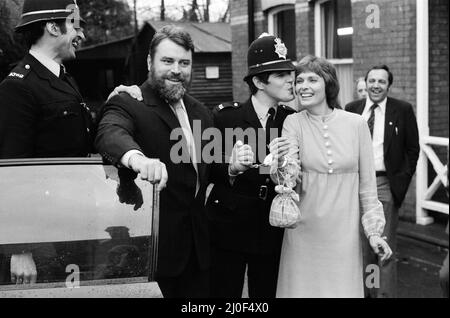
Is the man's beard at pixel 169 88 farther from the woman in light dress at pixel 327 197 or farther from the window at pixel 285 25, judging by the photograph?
the window at pixel 285 25

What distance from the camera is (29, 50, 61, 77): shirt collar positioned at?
3283 millimetres

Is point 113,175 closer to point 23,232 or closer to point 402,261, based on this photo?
point 23,232

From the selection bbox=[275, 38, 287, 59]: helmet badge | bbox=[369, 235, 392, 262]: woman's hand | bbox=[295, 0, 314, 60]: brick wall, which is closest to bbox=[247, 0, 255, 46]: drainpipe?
bbox=[295, 0, 314, 60]: brick wall

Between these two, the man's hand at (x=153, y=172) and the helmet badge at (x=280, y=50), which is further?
the helmet badge at (x=280, y=50)

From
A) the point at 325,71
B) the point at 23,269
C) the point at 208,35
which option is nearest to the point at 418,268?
the point at 325,71

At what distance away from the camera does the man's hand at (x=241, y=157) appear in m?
3.11

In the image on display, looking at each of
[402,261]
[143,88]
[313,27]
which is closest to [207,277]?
[143,88]

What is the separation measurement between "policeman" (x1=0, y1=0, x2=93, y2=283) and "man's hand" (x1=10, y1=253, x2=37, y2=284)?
1.91 feet

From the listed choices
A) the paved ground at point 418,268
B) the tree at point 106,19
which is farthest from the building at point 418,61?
the tree at point 106,19

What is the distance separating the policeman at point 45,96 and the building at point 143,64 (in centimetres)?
1742

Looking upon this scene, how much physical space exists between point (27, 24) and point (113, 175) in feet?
3.55

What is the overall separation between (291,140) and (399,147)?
2200 mm

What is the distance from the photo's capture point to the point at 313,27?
1026 cm

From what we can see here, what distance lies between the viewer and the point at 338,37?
9.91 metres
